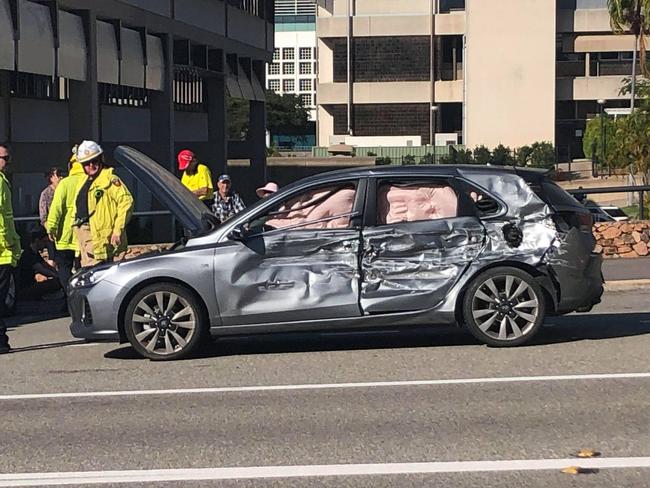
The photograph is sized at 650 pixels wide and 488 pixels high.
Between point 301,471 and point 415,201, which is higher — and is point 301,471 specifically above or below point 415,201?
below

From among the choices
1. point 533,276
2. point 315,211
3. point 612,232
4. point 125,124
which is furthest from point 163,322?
point 125,124

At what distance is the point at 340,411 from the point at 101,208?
4.58 metres

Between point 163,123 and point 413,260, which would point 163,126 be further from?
point 413,260

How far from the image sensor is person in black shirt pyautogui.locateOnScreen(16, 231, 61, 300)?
15539 mm

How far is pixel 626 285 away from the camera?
51.3 ft

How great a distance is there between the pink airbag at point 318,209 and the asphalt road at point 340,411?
1.17m

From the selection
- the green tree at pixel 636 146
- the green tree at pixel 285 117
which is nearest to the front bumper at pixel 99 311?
the green tree at pixel 636 146

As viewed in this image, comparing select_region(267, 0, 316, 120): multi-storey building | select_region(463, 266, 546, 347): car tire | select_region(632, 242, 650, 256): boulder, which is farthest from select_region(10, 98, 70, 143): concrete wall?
select_region(267, 0, 316, 120): multi-storey building

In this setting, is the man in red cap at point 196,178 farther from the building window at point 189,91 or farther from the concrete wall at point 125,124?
the building window at point 189,91

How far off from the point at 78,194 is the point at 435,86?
72.7 m

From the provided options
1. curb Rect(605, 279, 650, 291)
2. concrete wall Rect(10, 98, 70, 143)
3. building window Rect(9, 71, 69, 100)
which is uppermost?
building window Rect(9, 71, 69, 100)

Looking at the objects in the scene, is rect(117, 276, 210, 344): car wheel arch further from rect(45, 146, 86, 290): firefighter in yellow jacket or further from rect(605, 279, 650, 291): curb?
rect(605, 279, 650, 291): curb

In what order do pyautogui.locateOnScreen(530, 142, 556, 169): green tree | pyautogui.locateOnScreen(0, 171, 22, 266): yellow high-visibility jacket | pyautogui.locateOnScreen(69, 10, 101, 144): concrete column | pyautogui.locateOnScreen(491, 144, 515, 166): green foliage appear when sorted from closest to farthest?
1. pyautogui.locateOnScreen(0, 171, 22, 266): yellow high-visibility jacket
2. pyautogui.locateOnScreen(69, 10, 101, 144): concrete column
3. pyautogui.locateOnScreen(491, 144, 515, 166): green foliage
4. pyautogui.locateOnScreen(530, 142, 556, 169): green tree

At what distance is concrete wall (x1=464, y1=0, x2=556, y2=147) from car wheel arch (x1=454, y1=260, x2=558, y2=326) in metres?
70.9
